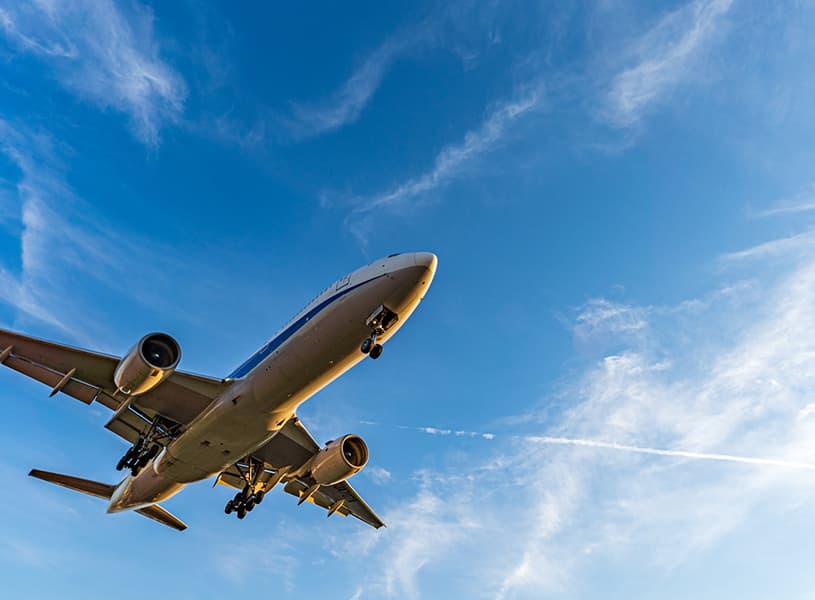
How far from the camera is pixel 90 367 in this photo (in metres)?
24.1

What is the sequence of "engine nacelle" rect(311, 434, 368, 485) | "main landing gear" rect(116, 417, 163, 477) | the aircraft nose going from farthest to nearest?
"engine nacelle" rect(311, 434, 368, 485), "main landing gear" rect(116, 417, 163, 477), the aircraft nose

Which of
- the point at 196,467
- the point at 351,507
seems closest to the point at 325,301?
the point at 196,467

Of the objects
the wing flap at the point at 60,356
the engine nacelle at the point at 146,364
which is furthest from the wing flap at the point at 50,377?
the engine nacelle at the point at 146,364

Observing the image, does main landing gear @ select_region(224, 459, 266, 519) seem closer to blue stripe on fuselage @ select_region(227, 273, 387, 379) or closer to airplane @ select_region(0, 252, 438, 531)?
airplane @ select_region(0, 252, 438, 531)

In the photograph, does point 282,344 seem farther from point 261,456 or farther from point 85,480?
point 85,480

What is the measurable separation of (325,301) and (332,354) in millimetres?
1931

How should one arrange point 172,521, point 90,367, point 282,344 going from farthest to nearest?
1. point 172,521
2. point 90,367
3. point 282,344

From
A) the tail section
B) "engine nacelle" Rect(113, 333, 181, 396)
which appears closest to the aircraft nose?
"engine nacelle" Rect(113, 333, 181, 396)

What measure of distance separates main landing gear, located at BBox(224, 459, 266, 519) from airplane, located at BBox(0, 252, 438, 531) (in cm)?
4

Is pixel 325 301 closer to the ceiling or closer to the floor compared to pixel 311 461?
closer to the ceiling

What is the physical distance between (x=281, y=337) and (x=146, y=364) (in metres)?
4.52

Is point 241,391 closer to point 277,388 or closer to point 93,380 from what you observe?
point 277,388

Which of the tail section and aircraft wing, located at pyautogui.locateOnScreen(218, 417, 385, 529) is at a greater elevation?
aircraft wing, located at pyautogui.locateOnScreen(218, 417, 385, 529)

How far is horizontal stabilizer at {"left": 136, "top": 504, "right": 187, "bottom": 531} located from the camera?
31188 millimetres
